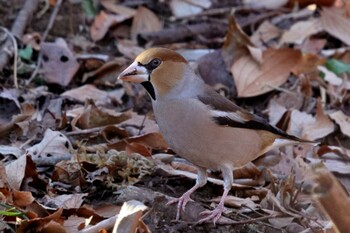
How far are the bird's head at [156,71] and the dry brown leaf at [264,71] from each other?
2.00 metres

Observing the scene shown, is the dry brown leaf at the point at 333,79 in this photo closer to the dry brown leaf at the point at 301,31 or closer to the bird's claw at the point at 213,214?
the dry brown leaf at the point at 301,31

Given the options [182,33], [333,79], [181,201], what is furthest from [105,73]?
[181,201]

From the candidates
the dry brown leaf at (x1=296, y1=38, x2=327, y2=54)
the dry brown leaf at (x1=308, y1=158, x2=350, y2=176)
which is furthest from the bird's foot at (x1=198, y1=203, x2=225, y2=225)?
the dry brown leaf at (x1=296, y1=38, x2=327, y2=54)

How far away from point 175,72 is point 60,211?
1054 millimetres

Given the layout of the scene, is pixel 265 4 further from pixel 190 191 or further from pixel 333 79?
pixel 190 191

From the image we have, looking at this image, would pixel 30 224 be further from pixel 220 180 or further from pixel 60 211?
pixel 220 180

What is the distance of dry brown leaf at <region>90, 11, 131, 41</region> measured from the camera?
23.1ft

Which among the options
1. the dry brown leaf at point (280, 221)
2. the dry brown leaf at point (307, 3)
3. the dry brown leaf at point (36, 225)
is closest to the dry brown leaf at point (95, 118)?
the dry brown leaf at point (280, 221)

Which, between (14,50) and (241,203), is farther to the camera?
(14,50)

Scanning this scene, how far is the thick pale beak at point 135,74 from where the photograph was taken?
403 centimetres

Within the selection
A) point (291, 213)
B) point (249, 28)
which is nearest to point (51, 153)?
point (291, 213)

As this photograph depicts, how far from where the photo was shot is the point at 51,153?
455 cm

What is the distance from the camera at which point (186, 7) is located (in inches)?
306

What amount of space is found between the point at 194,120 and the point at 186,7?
3910 millimetres
